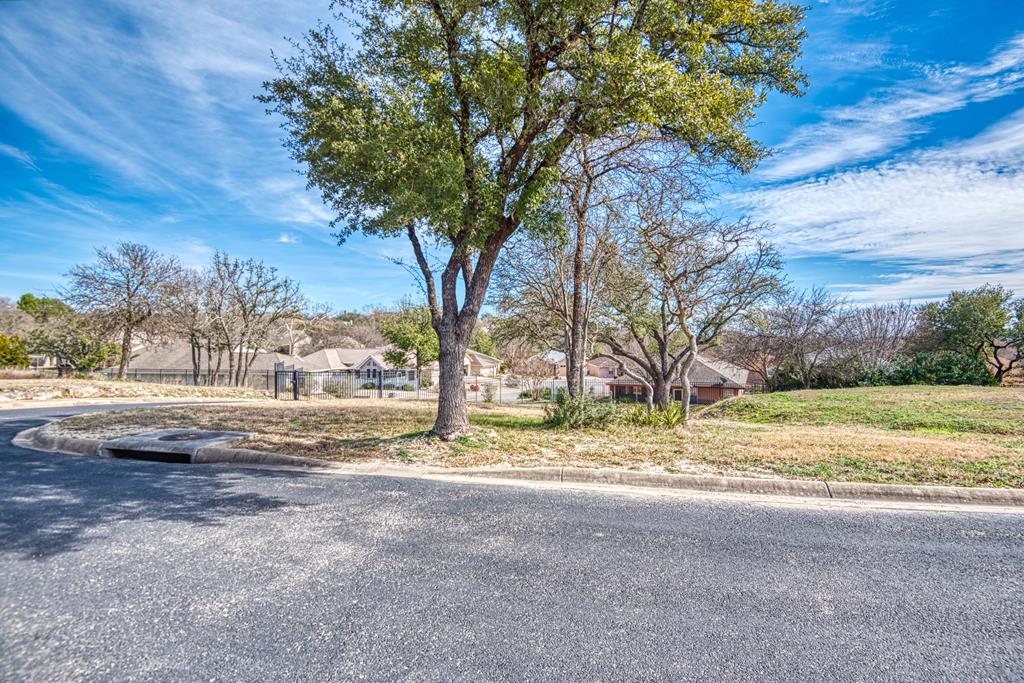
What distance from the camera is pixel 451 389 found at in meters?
8.20

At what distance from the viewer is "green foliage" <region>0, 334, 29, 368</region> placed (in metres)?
30.8

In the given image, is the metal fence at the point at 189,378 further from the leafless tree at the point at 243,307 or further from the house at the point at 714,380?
the house at the point at 714,380

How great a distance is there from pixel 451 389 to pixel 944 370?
95.1 feet

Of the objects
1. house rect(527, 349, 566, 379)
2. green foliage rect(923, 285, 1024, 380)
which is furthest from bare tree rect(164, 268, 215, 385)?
green foliage rect(923, 285, 1024, 380)

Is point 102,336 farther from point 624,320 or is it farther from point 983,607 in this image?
point 983,607

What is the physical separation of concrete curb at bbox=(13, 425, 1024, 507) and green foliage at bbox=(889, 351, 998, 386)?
1022 inches

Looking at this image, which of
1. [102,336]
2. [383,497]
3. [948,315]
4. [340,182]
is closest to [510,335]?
[340,182]

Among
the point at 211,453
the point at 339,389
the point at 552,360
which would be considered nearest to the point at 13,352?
the point at 339,389

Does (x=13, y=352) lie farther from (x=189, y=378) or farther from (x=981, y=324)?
(x=981, y=324)

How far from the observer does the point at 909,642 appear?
2.76 m

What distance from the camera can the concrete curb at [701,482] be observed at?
17.9ft

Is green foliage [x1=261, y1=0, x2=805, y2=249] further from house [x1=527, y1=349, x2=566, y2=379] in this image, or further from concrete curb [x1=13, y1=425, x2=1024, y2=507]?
house [x1=527, y1=349, x2=566, y2=379]

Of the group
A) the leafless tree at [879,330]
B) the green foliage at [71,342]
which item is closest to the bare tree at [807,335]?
the leafless tree at [879,330]

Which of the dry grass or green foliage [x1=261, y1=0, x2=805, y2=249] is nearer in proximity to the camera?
green foliage [x1=261, y1=0, x2=805, y2=249]
